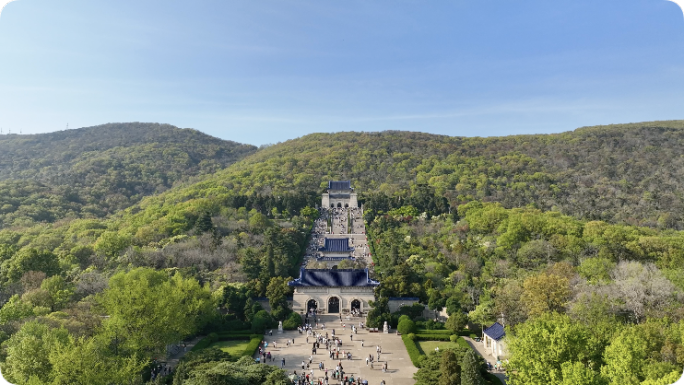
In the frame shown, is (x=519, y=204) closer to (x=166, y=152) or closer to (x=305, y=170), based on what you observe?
(x=305, y=170)

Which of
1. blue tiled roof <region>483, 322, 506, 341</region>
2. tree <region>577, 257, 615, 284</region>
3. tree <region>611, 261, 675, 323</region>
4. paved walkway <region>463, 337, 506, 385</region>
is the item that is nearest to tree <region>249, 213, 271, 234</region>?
paved walkway <region>463, 337, 506, 385</region>

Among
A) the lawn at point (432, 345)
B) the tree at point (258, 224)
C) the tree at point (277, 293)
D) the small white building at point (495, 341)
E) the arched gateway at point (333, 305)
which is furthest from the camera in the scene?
the tree at point (258, 224)

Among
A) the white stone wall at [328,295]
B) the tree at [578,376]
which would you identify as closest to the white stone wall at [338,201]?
the white stone wall at [328,295]

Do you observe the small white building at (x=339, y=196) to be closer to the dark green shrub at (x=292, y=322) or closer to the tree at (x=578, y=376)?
the dark green shrub at (x=292, y=322)

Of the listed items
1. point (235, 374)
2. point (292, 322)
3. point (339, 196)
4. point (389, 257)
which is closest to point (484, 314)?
point (292, 322)

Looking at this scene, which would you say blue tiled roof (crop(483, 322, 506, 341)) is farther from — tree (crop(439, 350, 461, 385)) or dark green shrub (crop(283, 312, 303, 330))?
dark green shrub (crop(283, 312, 303, 330))

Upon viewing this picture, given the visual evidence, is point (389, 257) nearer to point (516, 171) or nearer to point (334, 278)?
point (334, 278)

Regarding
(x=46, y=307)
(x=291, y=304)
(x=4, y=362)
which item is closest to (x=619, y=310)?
(x=291, y=304)
